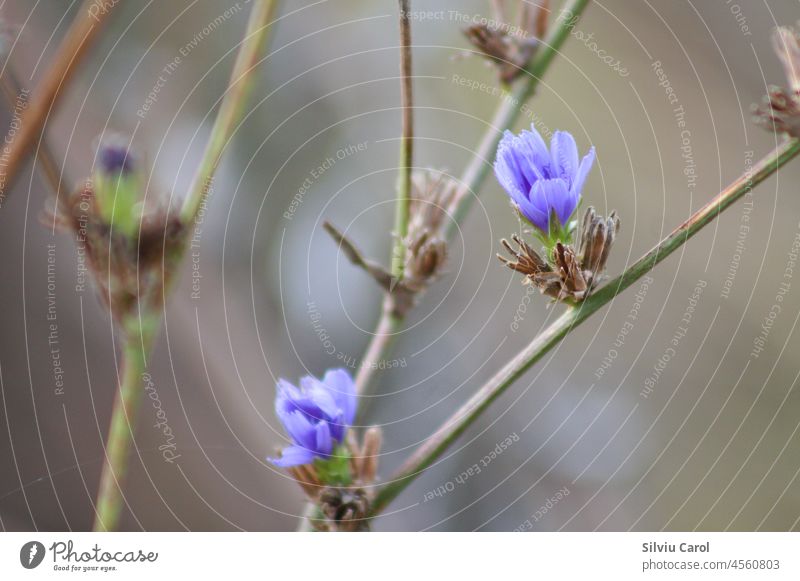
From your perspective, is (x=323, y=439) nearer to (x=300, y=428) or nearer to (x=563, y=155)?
(x=300, y=428)

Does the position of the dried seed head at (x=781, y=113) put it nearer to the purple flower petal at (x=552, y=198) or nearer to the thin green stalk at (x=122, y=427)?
the purple flower petal at (x=552, y=198)

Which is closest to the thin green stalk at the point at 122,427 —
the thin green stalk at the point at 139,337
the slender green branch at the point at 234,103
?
the thin green stalk at the point at 139,337

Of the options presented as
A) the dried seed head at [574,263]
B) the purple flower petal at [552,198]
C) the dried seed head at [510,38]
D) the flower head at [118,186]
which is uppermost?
the dried seed head at [510,38]
